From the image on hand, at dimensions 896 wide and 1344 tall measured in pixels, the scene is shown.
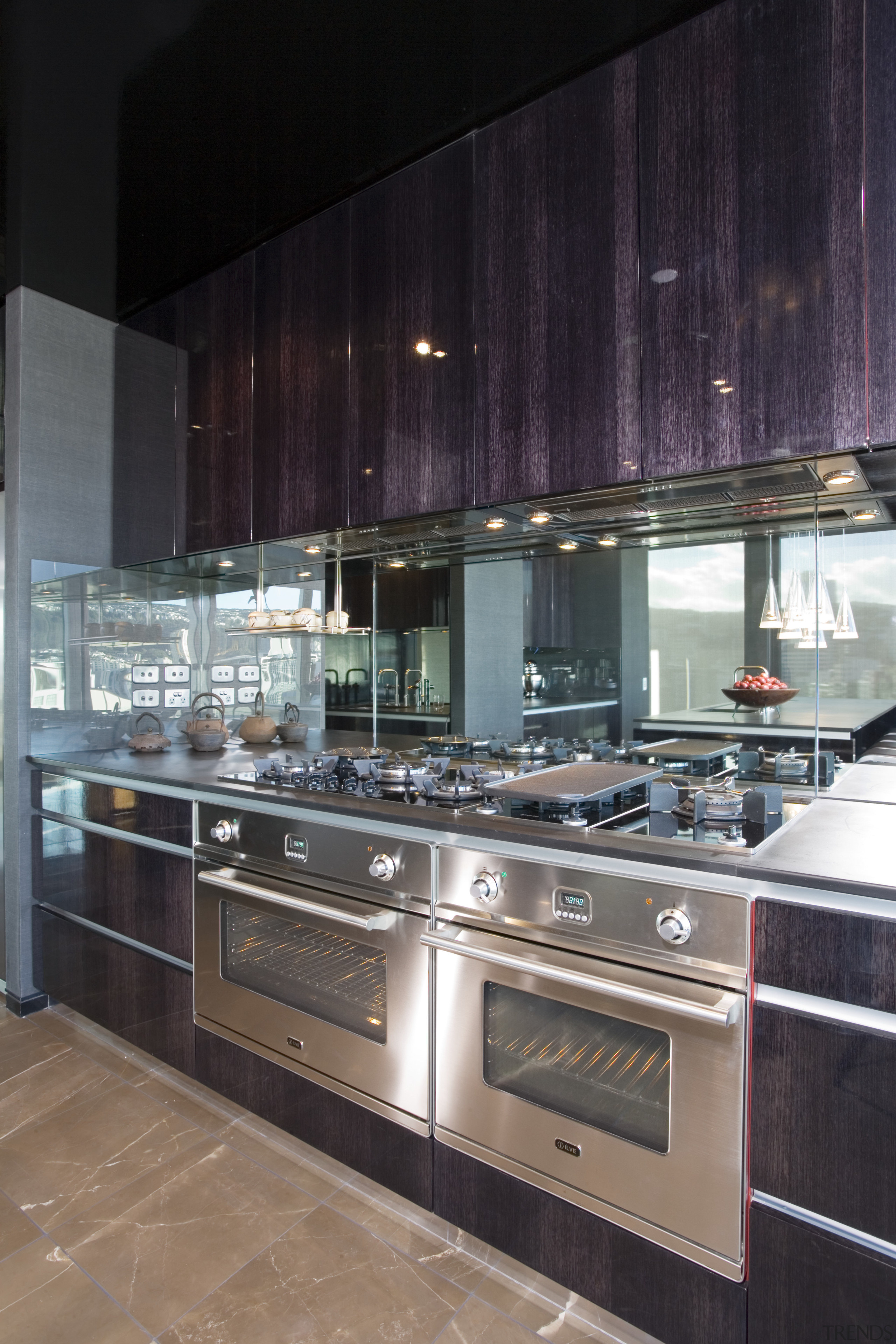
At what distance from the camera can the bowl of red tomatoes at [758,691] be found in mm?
1761

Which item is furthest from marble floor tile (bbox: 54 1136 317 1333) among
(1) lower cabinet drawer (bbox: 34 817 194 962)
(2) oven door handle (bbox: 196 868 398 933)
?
(2) oven door handle (bbox: 196 868 398 933)

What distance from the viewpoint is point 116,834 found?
2.36 meters

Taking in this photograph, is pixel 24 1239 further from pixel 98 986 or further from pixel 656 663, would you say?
pixel 656 663

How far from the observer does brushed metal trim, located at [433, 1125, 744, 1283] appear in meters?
1.19

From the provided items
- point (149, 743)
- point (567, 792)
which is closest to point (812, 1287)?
point (567, 792)

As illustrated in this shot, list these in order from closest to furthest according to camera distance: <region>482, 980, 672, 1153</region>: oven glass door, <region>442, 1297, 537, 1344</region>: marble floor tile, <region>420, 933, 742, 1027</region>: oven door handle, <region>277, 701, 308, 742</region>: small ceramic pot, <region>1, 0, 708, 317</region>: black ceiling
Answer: <region>420, 933, 742, 1027</region>: oven door handle → <region>482, 980, 672, 1153</region>: oven glass door → <region>442, 1297, 537, 1344</region>: marble floor tile → <region>1, 0, 708, 317</region>: black ceiling → <region>277, 701, 308, 742</region>: small ceramic pot

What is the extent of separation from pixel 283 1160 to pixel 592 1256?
2.95 feet

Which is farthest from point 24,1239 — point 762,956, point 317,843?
point 762,956

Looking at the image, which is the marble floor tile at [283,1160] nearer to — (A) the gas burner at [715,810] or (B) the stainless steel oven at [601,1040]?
(B) the stainless steel oven at [601,1040]

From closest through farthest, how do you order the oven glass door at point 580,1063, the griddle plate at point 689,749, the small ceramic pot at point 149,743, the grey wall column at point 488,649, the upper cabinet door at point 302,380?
the oven glass door at point 580,1063 → the griddle plate at point 689,749 → the upper cabinet door at point 302,380 → the grey wall column at point 488,649 → the small ceramic pot at point 149,743

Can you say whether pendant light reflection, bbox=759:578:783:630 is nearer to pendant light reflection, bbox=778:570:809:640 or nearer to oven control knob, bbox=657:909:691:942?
pendant light reflection, bbox=778:570:809:640

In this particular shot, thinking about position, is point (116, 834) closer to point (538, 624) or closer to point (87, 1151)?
point (87, 1151)

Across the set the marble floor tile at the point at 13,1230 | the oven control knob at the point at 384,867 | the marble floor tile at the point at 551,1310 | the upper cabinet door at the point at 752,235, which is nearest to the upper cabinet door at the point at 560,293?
the upper cabinet door at the point at 752,235

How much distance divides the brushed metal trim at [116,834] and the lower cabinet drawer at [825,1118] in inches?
61.2
